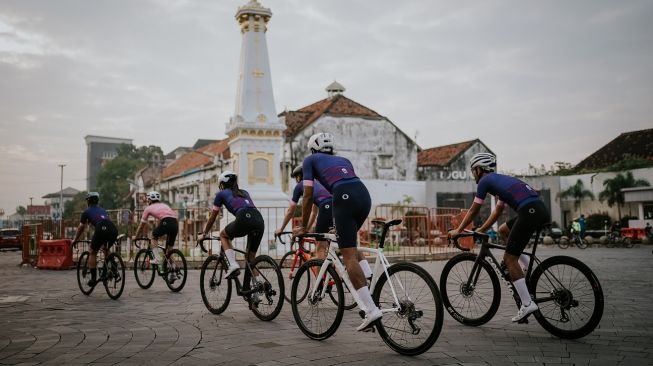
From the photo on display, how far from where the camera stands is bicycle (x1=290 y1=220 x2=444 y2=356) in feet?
15.0

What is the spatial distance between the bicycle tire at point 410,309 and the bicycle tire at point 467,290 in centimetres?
143

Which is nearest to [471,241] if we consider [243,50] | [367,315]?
[243,50]

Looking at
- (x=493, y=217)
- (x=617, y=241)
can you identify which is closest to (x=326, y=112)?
(x=617, y=241)

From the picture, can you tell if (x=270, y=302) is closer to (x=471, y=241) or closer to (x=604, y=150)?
(x=471, y=241)

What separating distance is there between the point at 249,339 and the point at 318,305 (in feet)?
2.58

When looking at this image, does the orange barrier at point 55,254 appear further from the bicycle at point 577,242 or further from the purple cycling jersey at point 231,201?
the bicycle at point 577,242

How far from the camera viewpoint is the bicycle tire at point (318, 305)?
5.24 meters

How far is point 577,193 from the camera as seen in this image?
39531mm

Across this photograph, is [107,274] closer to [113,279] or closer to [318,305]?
[113,279]

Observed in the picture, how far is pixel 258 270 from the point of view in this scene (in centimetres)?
668

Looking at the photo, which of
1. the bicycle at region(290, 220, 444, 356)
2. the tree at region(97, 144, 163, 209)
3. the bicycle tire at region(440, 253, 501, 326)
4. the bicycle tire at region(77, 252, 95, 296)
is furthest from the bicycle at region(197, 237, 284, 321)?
the tree at region(97, 144, 163, 209)

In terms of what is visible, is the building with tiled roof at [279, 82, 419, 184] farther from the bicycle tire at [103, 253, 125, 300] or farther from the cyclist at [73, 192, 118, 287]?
the bicycle tire at [103, 253, 125, 300]

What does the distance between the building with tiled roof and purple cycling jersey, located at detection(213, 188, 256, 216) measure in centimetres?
3151

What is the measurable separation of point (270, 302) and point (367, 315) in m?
2.09
